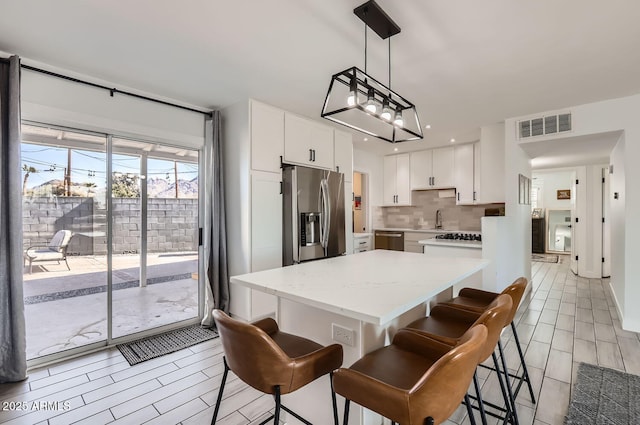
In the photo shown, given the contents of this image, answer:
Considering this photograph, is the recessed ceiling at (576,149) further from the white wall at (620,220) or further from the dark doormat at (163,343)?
the dark doormat at (163,343)

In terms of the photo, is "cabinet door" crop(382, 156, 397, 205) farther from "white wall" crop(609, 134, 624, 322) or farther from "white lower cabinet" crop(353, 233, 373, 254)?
"white wall" crop(609, 134, 624, 322)

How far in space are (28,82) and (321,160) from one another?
2985mm

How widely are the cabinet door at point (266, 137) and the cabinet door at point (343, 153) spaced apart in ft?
3.40

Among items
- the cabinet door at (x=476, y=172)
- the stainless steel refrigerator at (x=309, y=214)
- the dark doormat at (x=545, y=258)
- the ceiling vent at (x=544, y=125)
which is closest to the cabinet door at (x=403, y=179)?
the cabinet door at (x=476, y=172)

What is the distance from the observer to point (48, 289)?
9.34 feet

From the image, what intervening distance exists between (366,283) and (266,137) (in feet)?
7.93

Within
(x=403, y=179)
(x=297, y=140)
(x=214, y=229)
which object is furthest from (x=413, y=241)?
(x=214, y=229)

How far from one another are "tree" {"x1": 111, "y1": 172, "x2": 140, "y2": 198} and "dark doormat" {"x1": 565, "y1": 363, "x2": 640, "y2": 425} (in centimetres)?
405

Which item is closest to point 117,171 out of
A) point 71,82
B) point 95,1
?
point 71,82

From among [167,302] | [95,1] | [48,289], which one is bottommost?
[167,302]

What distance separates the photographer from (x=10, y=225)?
235cm

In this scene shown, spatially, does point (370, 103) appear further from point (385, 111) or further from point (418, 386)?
point (418, 386)

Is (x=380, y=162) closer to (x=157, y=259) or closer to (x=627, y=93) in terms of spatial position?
(x=627, y=93)

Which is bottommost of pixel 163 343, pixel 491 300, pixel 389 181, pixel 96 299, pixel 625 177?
pixel 163 343
